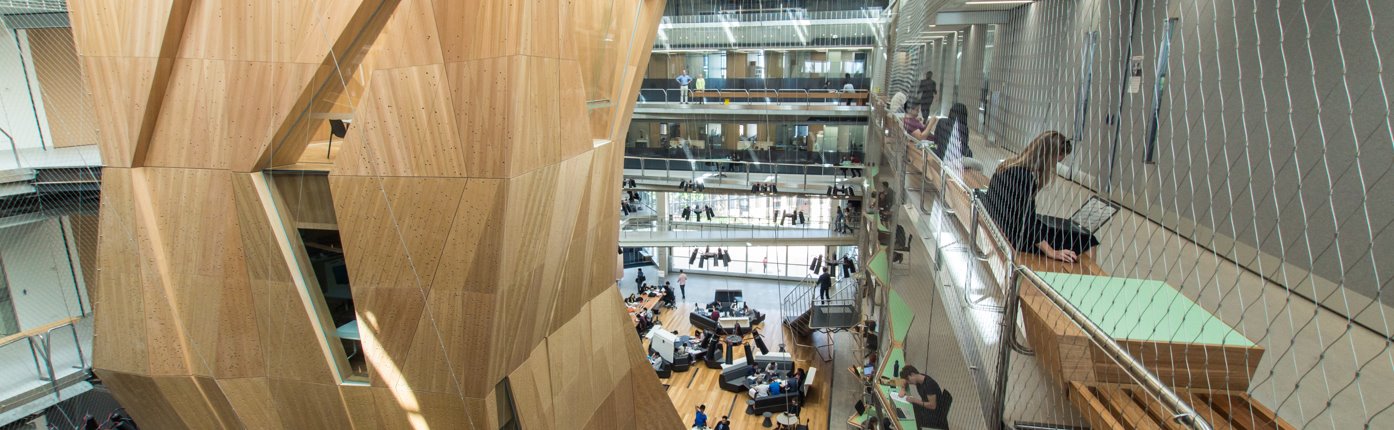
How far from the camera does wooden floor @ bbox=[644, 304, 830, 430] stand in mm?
8062

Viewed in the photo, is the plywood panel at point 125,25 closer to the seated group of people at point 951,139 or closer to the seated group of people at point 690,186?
the seated group of people at point 951,139

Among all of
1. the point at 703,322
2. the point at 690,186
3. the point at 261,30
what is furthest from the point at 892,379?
the point at 690,186

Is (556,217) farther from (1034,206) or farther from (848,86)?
(848,86)

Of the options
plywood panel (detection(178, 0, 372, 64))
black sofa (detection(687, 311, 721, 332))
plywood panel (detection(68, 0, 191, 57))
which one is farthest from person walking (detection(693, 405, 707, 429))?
plywood panel (detection(68, 0, 191, 57))

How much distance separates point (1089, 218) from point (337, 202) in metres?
3.01

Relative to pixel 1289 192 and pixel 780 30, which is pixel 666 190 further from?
pixel 1289 192

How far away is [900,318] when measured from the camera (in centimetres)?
512

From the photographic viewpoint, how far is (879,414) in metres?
5.50

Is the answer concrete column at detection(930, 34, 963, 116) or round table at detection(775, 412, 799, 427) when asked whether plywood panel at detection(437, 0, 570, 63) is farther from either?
round table at detection(775, 412, 799, 427)

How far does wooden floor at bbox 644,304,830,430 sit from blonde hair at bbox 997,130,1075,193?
5.77 meters

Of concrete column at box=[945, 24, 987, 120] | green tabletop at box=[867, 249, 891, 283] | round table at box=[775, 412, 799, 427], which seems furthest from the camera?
round table at box=[775, 412, 799, 427]

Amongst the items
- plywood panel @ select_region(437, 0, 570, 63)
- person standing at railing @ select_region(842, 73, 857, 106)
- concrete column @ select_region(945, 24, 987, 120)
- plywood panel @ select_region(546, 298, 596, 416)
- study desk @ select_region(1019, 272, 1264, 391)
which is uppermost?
plywood panel @ select_region(437, 0, 570, 63)

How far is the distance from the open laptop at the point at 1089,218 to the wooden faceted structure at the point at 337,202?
2074mm

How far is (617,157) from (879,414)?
10.5ft
